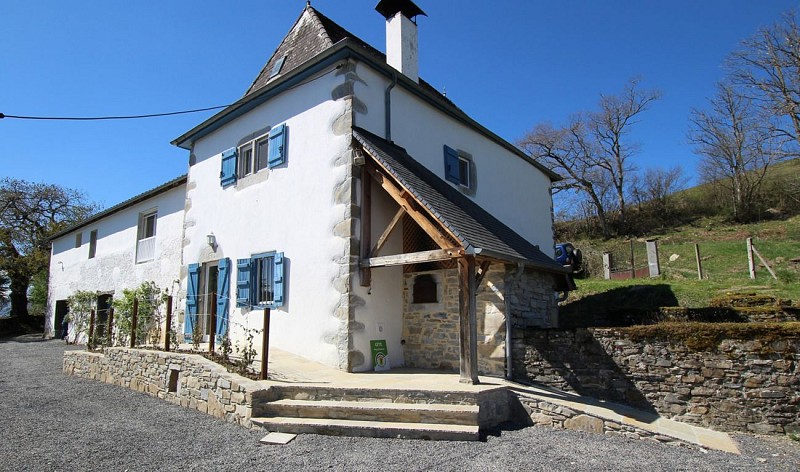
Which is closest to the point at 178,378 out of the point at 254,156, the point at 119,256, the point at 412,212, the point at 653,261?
the point at 412,212

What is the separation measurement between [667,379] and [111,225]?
55.9 ft

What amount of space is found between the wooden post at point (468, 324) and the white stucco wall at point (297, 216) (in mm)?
2233

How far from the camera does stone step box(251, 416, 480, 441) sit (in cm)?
555

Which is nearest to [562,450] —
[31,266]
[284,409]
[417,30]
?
[284,409]

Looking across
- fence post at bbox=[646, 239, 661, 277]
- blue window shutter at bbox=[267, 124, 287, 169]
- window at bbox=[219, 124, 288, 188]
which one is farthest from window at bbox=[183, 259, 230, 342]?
fence post at bbox=[646, 239, 661, 277]

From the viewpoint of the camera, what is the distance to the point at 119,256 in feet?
51.7

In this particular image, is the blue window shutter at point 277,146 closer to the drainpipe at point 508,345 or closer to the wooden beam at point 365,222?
the wooden beam at point 365,222

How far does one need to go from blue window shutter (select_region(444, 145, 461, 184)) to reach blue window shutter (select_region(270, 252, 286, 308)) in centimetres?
411

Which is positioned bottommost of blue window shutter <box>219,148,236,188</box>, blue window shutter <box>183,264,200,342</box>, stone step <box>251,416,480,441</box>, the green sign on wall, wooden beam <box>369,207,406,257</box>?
stone step <box>251,416,480,441</box>

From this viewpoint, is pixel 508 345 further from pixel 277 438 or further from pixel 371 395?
pixel 277 438

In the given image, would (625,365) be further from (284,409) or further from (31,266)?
(31,266)

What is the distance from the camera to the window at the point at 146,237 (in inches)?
571

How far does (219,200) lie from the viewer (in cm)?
1129

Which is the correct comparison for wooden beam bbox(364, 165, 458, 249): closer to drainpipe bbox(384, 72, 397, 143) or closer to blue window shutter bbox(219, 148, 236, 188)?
drainpipe bbox(384, 72, 397, 143)
